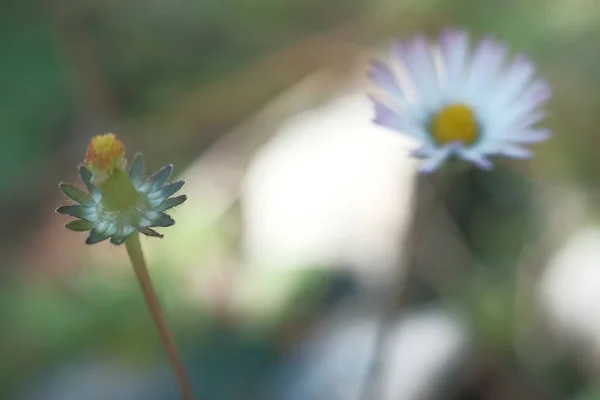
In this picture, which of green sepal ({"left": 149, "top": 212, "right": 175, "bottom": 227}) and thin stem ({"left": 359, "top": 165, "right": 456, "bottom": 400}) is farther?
thin stem ({"left": 359, "top": 165, "right": 456, "bottom": 400})

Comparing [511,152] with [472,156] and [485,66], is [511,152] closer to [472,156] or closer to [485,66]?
[472,156]

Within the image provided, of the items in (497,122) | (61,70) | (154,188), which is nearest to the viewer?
(154,188)

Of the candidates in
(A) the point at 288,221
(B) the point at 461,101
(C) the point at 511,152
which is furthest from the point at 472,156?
(A) the point at 288,221

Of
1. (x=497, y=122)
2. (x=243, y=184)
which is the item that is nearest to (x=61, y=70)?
(x=243, y=184)

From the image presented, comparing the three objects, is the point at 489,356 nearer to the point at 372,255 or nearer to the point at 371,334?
the point at 371,334

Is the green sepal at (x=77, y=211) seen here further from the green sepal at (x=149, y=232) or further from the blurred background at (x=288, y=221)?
the blurred background at (x=288, y=221)

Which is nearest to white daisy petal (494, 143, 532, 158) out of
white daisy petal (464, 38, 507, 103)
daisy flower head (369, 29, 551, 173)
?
daisy flower head (369, 29, 551, 173)

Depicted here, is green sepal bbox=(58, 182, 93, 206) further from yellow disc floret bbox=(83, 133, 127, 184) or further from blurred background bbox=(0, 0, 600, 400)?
blurred background bbox=(0, 0, 600, 400)
